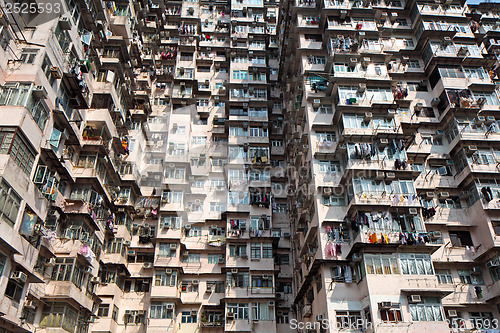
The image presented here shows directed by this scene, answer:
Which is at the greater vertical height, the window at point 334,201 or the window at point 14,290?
the window at point 334,201

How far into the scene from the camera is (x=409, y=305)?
21.6 meters

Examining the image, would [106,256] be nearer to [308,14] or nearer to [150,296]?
Result: [150,296]

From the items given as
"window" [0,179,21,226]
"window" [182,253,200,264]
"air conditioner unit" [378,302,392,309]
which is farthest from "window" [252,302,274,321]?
"window" [0,179,21,226]

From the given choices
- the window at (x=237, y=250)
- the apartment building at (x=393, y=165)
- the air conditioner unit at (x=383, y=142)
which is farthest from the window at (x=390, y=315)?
the window at (x=237, y=250)

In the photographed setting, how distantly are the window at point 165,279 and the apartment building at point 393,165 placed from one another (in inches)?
343

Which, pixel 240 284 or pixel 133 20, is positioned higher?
pixel 133 20

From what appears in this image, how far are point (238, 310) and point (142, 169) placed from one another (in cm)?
1343

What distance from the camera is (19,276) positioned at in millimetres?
17219

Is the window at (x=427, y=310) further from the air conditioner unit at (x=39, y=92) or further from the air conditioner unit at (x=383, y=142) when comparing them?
the air conditioner unit at (x=39, y=92)

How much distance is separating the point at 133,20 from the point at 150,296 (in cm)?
2169

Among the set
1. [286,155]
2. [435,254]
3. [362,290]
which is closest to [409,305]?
[362,290]

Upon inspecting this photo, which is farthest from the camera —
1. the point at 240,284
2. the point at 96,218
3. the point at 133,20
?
the point at 133,20

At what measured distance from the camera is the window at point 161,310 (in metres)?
26.8

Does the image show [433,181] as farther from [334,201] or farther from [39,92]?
[39,92]
